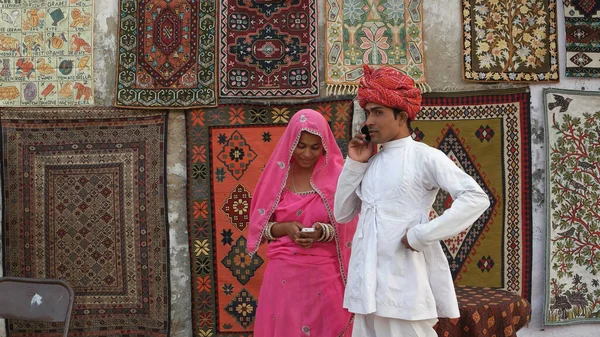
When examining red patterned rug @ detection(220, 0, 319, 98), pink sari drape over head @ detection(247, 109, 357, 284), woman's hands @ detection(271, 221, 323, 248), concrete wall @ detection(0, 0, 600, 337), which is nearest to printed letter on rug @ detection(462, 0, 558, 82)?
concrete wall @ detection(0, 0, 600, 337)

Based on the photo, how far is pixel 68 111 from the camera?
16.6 feet

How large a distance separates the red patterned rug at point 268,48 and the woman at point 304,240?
4.40 ft

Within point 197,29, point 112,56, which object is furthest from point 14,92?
point 197,29

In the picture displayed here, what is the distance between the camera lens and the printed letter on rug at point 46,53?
5.06 meters

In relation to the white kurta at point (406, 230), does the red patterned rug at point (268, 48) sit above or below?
above

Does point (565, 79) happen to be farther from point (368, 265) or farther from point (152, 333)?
point (152, 333)

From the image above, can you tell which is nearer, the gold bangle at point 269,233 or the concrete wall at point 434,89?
the gold bangle at point 269,233

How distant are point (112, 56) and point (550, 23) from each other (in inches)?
121

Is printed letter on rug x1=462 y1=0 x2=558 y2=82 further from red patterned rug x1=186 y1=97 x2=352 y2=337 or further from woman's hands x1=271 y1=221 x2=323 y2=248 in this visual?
woman's hands x1=271 y1=221 x2=323 y2=248

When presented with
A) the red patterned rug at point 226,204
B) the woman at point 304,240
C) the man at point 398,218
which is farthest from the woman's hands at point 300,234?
the red patterned rug at point 226,204

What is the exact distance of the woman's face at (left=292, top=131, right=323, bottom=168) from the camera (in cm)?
361

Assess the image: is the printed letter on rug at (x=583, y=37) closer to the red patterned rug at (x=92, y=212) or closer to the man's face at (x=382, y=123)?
the man's face at (x=382, y=123)

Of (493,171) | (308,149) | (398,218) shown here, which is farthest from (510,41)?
(398,218)

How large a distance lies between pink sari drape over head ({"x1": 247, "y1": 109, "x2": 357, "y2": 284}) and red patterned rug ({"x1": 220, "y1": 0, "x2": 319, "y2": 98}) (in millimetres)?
1311
